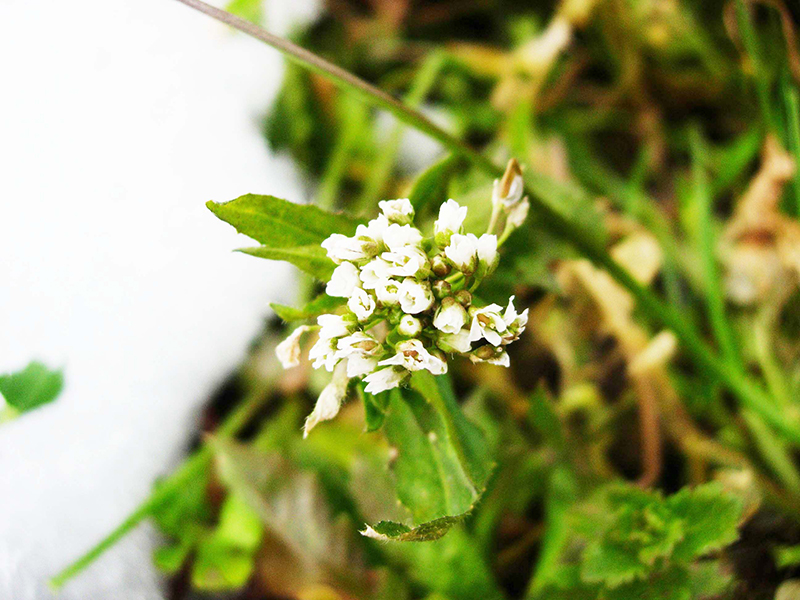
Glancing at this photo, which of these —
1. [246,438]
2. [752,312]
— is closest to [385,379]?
[246,438]

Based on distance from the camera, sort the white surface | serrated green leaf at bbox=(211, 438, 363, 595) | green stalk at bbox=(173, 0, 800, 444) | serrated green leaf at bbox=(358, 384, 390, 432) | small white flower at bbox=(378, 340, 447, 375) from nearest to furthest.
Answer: small white flower at bbox=(378, 340, 447, 375) → serrated green leaf at bbox=(358, 384, 390, 432) → green stalk at bbox=(173, 0, 800, 444) → the white surface → serrated green leaf at bbox=(211, 438, 363, 595)

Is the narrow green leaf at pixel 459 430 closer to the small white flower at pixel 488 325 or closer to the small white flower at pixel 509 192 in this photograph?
the small white flower at pixel 488 325

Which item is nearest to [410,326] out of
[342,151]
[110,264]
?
[110,264]

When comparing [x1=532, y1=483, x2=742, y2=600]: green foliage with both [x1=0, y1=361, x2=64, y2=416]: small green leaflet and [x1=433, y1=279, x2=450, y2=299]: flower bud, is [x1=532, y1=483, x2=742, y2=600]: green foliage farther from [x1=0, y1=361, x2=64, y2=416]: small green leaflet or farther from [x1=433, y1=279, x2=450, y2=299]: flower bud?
[x1=0, y1=361, x2=64, y2=416]: small green leaflet

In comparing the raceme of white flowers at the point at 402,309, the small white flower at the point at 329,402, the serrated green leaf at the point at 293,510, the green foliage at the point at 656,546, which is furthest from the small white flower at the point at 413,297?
the serrated green leaf at the point at 293,510

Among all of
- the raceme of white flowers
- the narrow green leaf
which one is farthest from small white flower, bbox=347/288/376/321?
the narrow green leaf

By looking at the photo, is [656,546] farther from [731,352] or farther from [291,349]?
[291,349]

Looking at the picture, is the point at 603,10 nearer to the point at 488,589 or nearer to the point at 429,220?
the point at 429,220
